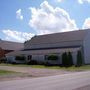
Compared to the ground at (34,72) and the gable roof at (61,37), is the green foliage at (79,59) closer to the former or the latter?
the gable roof at (61,37)

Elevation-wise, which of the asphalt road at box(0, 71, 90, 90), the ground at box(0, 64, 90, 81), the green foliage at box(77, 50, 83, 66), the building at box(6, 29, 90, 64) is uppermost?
the building at box(6, 29, 90, 64)

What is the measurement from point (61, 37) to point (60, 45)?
284cm

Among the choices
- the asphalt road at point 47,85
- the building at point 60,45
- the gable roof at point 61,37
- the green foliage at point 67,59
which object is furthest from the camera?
the gable roof at point 61,37

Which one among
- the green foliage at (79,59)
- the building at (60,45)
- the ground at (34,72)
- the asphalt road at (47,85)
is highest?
the building at (60,45)

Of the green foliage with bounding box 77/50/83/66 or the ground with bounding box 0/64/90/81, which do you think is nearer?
the ground with bounding box 0/64/90/81

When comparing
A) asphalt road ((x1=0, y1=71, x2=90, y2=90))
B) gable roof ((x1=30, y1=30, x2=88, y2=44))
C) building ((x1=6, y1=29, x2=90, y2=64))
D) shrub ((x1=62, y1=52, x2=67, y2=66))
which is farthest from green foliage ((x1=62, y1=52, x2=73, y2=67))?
asphalt road ((x1=0, y1=71, x2=90, y2=90))

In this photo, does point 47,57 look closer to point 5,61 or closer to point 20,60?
point 20,60

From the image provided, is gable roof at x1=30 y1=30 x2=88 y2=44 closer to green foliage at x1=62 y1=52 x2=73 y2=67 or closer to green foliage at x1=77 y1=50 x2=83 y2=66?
green foliage at x1=77 y1=50 x2=83 y2=66

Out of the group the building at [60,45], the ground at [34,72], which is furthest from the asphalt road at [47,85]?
the building at [60,45]

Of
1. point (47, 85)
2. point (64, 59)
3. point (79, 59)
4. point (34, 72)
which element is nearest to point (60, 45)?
point (64, 59)

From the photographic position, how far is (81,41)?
2190 inches

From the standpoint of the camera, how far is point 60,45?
6119 cm

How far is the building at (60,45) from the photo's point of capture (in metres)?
55.1

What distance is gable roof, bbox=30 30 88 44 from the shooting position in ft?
192
